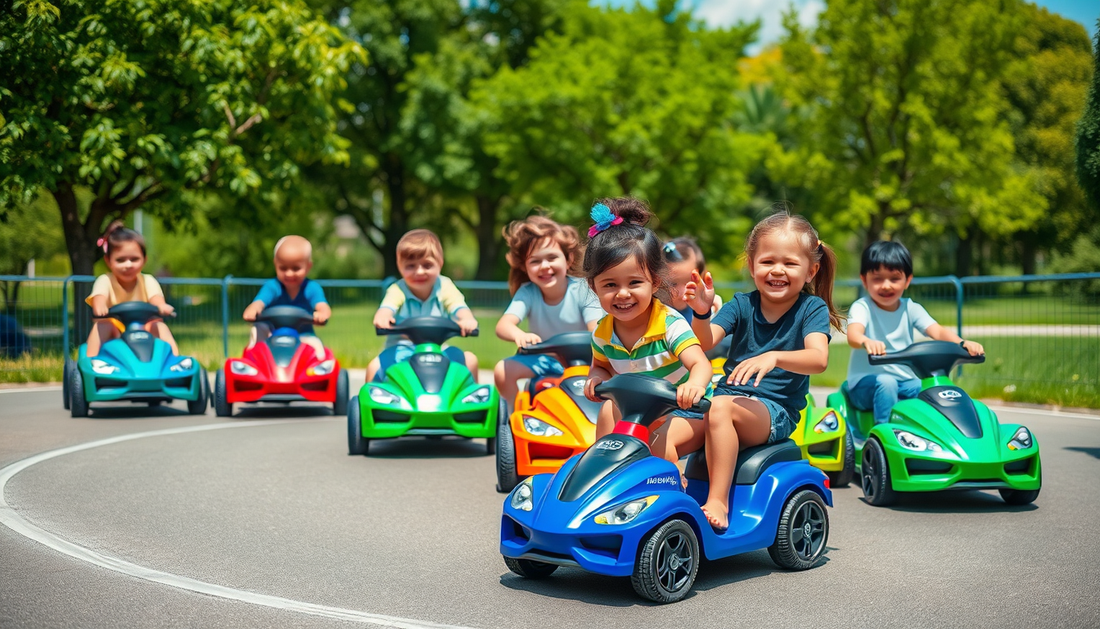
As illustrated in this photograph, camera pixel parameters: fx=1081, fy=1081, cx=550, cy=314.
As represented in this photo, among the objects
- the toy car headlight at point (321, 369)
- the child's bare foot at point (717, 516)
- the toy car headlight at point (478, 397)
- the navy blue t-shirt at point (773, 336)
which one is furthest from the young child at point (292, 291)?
the child's bare foot at point (717, 516)

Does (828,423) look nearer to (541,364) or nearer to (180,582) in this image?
(541,364)

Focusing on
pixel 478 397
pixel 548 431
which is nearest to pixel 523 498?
pixel 548 431

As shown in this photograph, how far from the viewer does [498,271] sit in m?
45.9

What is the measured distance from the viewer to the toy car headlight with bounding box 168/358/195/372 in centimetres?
1074

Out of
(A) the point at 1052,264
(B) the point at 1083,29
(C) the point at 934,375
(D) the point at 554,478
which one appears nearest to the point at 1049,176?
(A) the point at 1052,264

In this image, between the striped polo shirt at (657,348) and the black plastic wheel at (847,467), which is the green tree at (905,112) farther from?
the striped polo shirt at (657,348)

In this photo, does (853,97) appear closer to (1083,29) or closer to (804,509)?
(1083,29)

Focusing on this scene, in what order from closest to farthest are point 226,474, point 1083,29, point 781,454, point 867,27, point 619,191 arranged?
point 781,454, point 226,474, point 867,27, point 619,191, point 1083,29

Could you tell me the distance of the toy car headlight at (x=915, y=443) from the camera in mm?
6461

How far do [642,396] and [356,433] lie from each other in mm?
4379

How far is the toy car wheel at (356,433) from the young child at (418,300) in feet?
1.33

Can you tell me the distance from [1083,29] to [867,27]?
86.9ft

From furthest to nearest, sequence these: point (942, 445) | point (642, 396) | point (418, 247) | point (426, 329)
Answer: point (418, 247)
point (426, 329)
point (942, 445)
point (642, 396)

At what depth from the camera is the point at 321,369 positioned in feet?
35.3
